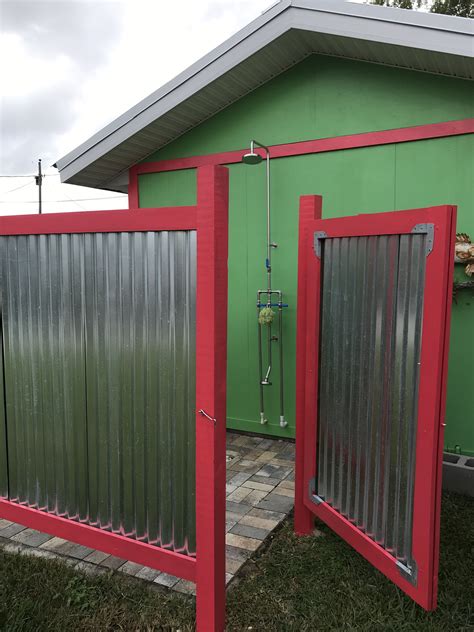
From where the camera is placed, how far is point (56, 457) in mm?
2627

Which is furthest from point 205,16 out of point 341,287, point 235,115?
point 341,287

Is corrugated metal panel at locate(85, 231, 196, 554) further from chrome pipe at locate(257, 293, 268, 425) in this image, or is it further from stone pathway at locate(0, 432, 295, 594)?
chrome pipe at locate(257, 293, 268, 425)

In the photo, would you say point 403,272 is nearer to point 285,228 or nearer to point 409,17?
point 409,17

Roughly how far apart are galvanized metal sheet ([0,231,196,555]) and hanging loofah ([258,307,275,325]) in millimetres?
2224

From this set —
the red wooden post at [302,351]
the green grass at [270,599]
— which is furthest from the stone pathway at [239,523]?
the red wooden post at [302,351]

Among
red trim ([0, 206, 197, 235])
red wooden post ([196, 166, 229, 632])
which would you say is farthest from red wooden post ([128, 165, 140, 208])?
red wooden post ([196, 166, 229, 632])

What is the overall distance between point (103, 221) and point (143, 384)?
76cm

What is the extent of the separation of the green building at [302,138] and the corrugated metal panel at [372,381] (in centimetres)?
161

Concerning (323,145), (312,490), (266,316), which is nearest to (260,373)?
(266,316)

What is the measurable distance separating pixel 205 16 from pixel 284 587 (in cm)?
1532

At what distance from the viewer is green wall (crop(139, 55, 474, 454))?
3828 mm

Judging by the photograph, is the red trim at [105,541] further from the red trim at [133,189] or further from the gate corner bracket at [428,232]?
the red trim at [133,189]

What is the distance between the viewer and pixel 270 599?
246cm

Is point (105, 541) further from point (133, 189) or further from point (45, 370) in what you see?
point (133, 189)
